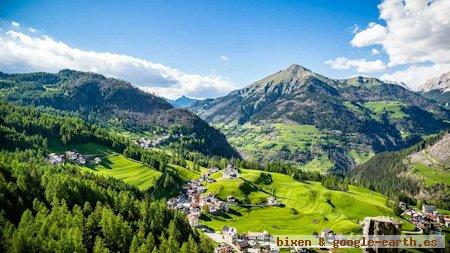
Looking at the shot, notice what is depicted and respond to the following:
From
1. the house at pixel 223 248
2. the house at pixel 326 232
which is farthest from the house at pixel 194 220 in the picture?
the house at pixel 326 232

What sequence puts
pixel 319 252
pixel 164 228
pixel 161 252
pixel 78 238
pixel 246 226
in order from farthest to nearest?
pixel 246 226 < pixel 319 252 < pixel 164 228 < pixel 161 252 < pixel 78 238

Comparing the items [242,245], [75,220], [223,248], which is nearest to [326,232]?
[242,245]

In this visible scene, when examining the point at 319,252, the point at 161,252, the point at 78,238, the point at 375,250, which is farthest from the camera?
the point at 319,252

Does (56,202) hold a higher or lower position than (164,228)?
higher

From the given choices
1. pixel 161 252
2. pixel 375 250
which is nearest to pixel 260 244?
pixel 161 252

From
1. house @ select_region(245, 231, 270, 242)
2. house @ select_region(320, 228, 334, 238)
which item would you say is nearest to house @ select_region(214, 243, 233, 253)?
house @ select_region(245, 231, 270, 242)

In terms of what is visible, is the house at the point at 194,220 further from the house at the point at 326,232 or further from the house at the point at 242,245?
the house at the point at 326,232

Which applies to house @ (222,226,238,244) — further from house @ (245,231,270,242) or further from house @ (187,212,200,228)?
house @ (187,212,200,228)

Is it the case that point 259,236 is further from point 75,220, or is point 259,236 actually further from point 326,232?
point 75,220

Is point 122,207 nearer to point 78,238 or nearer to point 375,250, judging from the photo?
point 78,238
